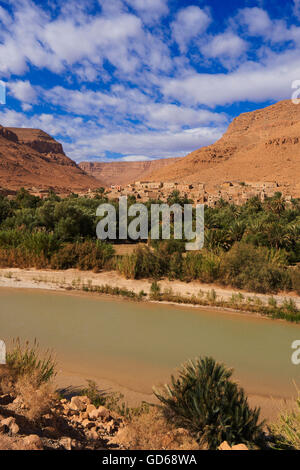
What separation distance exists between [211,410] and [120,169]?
19456 centimetres

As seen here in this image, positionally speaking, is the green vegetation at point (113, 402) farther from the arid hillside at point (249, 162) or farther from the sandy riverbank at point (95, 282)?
the arid hillside at point (249, 162)

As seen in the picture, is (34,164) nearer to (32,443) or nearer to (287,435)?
(32,443)

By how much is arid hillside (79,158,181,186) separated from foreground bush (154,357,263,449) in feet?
577

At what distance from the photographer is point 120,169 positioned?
19150 centimetres

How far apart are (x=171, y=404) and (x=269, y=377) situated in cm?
349

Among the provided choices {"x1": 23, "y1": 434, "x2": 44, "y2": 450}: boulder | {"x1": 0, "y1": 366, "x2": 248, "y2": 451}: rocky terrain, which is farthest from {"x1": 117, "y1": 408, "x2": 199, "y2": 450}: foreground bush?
{"x1": 23, "y1": 434, "x2": 44, "y2": 450}: boulder

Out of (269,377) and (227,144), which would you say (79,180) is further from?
(269,377)

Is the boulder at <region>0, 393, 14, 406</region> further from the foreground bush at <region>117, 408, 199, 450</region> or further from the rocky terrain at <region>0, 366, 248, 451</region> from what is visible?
the foreground bush at <region>117, 408, 199, 450</region>

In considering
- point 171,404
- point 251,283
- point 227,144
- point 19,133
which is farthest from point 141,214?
point 19,133

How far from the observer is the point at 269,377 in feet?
19.7

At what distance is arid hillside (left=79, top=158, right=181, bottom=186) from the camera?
181 meters

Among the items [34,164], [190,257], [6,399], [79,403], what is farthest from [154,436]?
[34,164]

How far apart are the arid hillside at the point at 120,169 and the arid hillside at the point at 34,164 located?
56.2 metres

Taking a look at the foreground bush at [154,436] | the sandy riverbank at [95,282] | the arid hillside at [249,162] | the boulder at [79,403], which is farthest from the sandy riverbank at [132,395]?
the arid hillside at [249,162]
